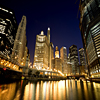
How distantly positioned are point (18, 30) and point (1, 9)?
34.0m

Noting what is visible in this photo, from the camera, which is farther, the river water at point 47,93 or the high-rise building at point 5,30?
the high-rise building at point 5,30

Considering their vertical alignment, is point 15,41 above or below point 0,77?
above

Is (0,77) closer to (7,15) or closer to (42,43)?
(7,15)

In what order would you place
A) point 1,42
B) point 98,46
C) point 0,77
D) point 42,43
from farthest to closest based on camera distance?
1. point 42,43
2. point 1,42
3. point 98,46
4. point 0,77

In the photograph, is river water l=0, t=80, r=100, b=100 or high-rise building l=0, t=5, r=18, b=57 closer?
river water l=0, t=80, r=100, b=100

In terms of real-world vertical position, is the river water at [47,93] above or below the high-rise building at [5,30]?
below

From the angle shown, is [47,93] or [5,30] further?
[5,30]

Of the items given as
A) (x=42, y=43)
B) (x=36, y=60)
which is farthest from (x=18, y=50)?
(x=42, y=43)

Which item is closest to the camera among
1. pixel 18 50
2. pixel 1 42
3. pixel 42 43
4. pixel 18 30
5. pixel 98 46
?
pixel 98 46

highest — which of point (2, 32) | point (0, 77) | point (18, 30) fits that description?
point (18, 30)

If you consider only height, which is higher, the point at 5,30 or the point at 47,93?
the point at 5,30

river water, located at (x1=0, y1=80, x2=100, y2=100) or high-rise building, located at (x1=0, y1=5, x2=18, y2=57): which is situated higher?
high-rise building, located at (x1=0, y1=5, x2=18, y2=57)

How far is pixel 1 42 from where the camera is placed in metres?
72.9

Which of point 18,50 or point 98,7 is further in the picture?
point 18,50
